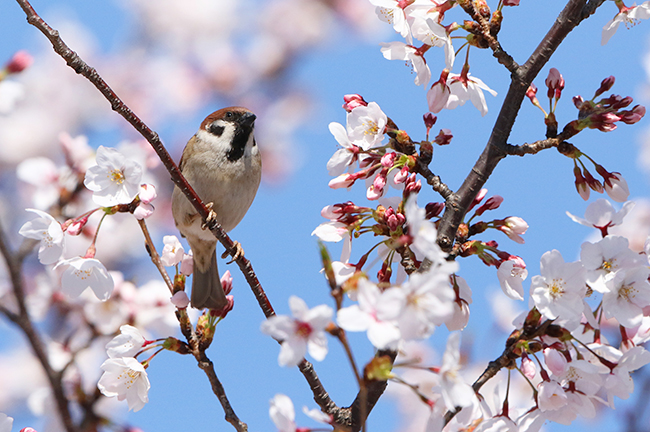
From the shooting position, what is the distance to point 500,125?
6.71 ft

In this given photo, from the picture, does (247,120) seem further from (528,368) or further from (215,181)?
(528,368)

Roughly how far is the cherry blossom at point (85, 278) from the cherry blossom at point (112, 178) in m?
0.25

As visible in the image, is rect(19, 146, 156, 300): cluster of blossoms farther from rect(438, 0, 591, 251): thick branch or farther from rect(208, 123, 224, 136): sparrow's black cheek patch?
rect(208, 123, 224, 136): sparrow's black cheek patch

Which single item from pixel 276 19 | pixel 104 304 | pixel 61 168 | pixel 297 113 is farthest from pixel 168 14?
pixel 104 304

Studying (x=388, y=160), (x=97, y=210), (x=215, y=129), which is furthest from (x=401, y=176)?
(x=215, y=129)

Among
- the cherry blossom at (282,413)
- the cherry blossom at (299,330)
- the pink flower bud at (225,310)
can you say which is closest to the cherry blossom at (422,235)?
the cherry blossom at (299,330)

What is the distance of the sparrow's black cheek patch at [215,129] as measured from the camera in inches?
153

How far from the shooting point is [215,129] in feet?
12.9

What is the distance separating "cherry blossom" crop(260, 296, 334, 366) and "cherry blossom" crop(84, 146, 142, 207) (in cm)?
101

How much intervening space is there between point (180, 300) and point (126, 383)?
1.12 feet

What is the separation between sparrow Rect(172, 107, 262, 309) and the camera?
3.67 metres

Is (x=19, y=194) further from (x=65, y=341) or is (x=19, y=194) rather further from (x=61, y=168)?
(x=65, y=341)

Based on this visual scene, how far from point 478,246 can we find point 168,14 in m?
5.36

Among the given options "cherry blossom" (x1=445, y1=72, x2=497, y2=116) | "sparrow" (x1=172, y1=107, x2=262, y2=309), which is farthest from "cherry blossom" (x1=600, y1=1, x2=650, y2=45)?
"sparrow" (x1=172, y1=107, x2=262, y2=309)
